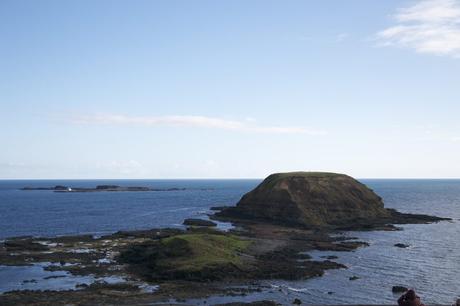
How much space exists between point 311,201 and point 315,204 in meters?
1.27

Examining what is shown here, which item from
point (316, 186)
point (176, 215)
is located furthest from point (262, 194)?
point (176, 215)

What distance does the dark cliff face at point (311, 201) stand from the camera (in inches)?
4557

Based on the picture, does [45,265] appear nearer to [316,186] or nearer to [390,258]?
[390,258]

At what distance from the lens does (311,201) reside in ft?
395

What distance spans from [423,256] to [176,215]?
7839cm

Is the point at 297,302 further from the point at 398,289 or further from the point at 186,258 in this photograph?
the point at 186,258

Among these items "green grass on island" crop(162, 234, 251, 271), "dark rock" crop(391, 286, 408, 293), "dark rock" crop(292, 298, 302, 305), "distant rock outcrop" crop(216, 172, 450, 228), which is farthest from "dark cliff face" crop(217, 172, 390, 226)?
"dark rock" crop(292, 298, 302, 305)

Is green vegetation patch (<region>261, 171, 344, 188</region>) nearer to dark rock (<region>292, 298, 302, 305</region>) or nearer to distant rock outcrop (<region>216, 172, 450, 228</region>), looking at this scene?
distant rock outcrop (<region>216, 172, 450, 228</region>)

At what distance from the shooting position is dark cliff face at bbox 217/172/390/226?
115750 mm

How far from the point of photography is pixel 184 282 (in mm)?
57500

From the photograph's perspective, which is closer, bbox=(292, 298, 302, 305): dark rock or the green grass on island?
bbox=(292, 298, 302, 305): dark rock

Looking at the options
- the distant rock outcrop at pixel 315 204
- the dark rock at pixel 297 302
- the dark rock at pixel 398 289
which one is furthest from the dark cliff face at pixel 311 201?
the dark rock at pixel 297 302

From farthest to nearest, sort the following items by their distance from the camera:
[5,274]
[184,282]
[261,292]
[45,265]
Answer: [45,265] < [5,274] < [184,282] < [261,292]

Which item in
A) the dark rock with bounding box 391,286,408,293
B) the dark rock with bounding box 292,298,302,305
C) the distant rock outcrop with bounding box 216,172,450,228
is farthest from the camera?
the distant rock outcrop with bounding box 216,172,450,228
